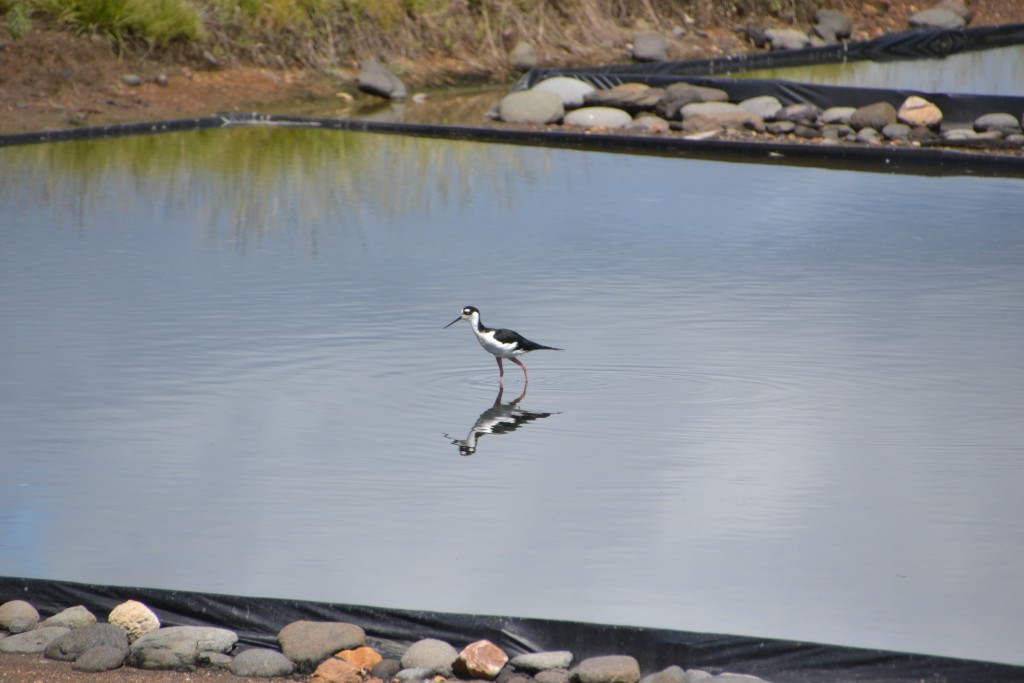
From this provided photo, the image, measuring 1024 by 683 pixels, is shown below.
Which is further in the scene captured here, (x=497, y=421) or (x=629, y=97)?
(x=629, y=97)

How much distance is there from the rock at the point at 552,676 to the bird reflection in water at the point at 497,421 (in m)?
1.61

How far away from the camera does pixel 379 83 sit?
16.0m

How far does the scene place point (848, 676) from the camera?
308 cm

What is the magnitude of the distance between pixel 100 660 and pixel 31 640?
9.5 inches

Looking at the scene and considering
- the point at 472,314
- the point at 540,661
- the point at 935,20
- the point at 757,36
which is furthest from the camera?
the point at 935,20

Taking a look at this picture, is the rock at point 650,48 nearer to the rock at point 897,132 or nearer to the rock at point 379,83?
the rock at point 379,83

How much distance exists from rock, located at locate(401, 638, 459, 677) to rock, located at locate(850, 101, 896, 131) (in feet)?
34.1

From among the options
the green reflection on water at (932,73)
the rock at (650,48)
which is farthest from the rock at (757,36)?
the rock at (650,48)

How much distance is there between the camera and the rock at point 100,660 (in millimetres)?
3178

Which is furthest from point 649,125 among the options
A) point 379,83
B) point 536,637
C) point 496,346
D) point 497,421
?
point 536,637

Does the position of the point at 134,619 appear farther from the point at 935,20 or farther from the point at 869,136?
the point at 935,20

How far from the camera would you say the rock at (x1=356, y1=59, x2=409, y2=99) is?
1603 cm

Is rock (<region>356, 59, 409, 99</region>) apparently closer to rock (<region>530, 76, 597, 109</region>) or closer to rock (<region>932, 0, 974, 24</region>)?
rock (<region>530, 76, 597, 109</region>)

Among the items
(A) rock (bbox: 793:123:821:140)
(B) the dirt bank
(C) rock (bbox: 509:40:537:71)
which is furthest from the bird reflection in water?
(C) rock (bbox: 509:40:537:71)
